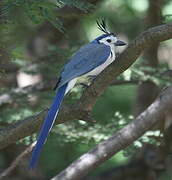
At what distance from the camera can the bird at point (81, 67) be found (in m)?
3.76

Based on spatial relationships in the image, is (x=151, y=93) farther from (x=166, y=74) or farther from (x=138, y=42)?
(x=138, y=42)

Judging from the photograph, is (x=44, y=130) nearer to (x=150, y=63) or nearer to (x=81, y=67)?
(x=81, y=67)

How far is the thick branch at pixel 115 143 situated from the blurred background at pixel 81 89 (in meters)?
0.44

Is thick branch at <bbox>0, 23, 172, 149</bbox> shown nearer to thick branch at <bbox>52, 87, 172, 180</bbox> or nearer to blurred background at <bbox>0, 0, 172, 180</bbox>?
Result: blurred background at <bbox>0, 0, 172, 180</bbox>

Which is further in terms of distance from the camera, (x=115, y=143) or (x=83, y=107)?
(x=115, y=143)

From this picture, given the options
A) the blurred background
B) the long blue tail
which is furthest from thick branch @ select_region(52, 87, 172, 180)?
the long blue tail

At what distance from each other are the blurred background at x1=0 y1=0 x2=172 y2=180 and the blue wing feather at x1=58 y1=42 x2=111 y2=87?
22 cm

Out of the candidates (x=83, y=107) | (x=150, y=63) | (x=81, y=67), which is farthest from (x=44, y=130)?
(x=150, y=63)

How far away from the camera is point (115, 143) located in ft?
15.1

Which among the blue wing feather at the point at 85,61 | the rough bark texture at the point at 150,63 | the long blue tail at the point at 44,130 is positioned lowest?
the rough bark texture at the point at 150,63

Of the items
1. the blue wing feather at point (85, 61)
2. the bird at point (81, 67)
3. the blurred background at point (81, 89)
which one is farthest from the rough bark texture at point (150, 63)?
the blue wing feather at point (85, 61)

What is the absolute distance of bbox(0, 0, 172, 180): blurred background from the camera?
516 cm

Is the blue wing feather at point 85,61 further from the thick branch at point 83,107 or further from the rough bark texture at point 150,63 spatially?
the rough bark texture at point 150,63

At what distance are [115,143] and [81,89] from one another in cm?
100
